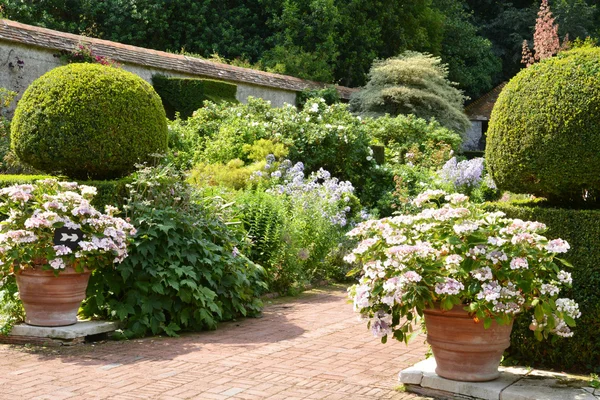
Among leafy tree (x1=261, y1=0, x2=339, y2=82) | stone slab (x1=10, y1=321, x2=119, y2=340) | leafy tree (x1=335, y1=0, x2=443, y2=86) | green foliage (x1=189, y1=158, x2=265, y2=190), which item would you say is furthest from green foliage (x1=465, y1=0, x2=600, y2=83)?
stone slab (x1=10, y1=321, x2=119, y2=340)

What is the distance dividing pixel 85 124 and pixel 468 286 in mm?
4730

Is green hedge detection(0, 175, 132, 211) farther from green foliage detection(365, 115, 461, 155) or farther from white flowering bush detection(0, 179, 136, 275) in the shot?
green foliage detection(365, 115, 461, 155)

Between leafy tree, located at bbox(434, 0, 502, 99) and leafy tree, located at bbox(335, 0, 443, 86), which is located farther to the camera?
leafy tree, located at bbox(434, 0, 502, 99)

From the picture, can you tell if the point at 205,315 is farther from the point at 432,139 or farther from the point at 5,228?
the point at 432,139

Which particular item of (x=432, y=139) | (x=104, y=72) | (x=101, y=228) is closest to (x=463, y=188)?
(x=432, y=139)

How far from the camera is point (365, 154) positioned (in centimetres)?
1393

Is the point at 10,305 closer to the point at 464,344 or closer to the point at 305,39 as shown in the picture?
the point at 464,344

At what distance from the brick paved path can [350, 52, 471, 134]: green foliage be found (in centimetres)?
1580

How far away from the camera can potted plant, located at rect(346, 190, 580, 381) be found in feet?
14.5

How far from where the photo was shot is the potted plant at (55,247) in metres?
6.05

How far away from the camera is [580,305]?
4953 mm

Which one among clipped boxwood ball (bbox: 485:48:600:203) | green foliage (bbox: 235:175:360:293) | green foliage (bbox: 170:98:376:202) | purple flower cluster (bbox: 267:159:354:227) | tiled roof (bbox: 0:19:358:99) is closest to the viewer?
clipped boxwood ball (bbox: 485:48:600:203)

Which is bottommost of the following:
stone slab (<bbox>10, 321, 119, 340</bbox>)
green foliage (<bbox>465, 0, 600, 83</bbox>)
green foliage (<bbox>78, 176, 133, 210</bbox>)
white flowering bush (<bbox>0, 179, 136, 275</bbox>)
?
stone slab (<bbox>10, 321, 119, 340</bbox>)

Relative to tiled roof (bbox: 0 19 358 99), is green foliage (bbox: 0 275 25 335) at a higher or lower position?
lower
